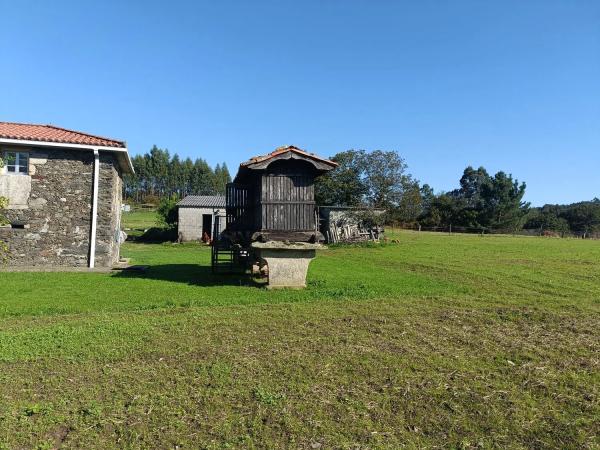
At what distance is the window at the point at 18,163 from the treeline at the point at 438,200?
21.3m

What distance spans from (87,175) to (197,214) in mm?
16295

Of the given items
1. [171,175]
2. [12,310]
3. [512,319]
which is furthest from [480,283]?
[171,175]

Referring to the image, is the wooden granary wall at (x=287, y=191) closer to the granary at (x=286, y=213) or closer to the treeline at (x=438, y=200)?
the granary at (x=286, y=213)

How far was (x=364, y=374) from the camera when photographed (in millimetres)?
5027

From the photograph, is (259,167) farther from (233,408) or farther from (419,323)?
(233,408)

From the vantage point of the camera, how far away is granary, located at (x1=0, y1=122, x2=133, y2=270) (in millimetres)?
13812

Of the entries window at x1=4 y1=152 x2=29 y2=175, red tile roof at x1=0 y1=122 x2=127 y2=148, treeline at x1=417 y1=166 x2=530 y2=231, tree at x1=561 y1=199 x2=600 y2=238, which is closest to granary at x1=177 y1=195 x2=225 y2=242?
red tile roof at x1=0 y1=122 x2=127 y2=148

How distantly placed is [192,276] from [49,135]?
7.26 metres

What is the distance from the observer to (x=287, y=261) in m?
11.2

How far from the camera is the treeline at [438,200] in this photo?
37.2 m

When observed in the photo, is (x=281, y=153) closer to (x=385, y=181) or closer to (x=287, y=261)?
(x=287, y=261)

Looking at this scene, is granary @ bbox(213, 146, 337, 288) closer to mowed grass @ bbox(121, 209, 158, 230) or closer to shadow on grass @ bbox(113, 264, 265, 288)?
shadow on grass @ bbox(113, 264, 265, 288)

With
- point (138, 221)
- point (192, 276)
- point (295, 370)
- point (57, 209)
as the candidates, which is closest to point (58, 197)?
point (57, 209)

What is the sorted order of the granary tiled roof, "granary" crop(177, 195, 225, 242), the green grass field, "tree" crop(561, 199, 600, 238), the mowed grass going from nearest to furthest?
the green grass field, the granary tiled roof, "granary" crop(177, 195, 225, 242), the mowed grass, "tree" crop(561, 199, 600, 238)
